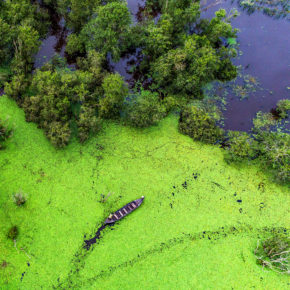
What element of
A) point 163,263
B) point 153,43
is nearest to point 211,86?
point 153,43

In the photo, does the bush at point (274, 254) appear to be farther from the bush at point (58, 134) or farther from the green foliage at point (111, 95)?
the bush at point (58, 134)

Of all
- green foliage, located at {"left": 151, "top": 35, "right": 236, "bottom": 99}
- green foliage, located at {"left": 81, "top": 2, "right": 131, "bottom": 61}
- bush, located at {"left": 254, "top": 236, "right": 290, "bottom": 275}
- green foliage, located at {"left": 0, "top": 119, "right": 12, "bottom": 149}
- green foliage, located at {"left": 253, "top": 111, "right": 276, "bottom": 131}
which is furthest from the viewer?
green foliage, located at {"left": 253, "top": 111, "right": 276, "bottom": 131}

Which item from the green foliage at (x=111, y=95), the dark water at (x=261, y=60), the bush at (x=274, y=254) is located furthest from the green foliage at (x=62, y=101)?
the bush at (x=274, y=254)

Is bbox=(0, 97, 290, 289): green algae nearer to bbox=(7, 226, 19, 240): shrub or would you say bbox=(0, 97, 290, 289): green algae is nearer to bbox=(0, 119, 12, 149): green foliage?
bbox=(7, 226, 19, 240): shrub

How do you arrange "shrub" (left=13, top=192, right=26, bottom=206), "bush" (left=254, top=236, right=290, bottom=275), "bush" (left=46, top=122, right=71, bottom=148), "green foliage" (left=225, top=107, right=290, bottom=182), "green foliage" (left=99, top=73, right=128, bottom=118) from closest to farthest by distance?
"shrub" (left=13, top=192, right=26, bottom=206)
"bush" (left=254, top=236, right=290, bottom=275)
"bush" (left=46, top=122, right=71, bottom=148)
"green foliage" (left=99, top=73, right=128, bottom=118)
"green foliage" (left=225, top=107, right=290, bottom=182)

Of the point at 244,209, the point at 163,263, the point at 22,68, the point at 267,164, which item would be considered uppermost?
the point at 22,68

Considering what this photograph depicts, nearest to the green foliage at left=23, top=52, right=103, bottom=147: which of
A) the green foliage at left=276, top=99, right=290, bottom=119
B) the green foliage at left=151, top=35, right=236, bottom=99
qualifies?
the green foliage at left=151, top=35, right=236, bottom=99

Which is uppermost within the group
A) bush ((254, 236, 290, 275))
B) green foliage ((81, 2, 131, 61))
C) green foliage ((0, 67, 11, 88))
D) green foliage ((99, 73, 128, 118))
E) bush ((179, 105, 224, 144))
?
green foliage ((81, 2, 131, 61))

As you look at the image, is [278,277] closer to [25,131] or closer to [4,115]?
[25,131]
